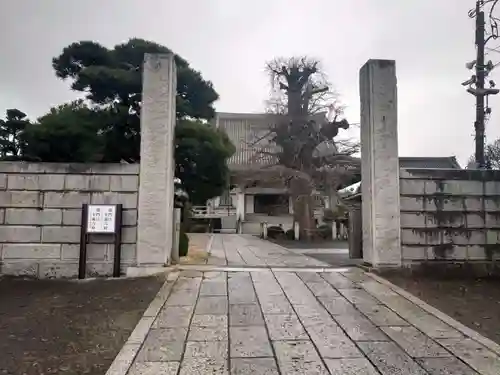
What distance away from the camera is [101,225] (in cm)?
551

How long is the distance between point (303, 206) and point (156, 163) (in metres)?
12.4

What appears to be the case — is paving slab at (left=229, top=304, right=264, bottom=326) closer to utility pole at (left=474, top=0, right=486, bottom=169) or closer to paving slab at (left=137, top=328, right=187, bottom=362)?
paving slab at (left=137, top=328, right=187, bottom=362)

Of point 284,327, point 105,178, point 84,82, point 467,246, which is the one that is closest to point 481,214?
point 467,246

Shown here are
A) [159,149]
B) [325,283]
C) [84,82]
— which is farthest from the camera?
[84,82]

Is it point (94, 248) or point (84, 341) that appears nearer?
point (84, 341)

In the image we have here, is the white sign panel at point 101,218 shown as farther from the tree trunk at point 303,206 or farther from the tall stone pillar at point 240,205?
the tall stone pillar at point 240,205

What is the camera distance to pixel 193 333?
347cm

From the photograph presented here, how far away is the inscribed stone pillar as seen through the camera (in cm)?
564

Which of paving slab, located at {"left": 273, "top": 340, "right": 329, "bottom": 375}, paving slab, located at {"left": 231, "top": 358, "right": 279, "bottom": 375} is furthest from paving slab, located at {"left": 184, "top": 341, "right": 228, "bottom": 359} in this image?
paving slab, located at {"left": 273, "top": 340, "right": 329, "bottom": 375}

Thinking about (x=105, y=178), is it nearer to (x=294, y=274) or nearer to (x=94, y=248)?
(x=94, y=248)

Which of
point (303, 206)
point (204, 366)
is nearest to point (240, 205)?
point (303, 206)

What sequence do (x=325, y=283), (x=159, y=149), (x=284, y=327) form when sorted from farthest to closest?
(x=159, y=149)
(x=325, y=283)
(x=284, y=327)

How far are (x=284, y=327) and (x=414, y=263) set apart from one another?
3164 mm

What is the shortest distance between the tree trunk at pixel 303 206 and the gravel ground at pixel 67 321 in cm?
1162
